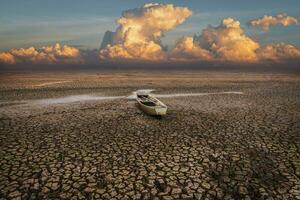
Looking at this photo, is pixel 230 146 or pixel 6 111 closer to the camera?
pixel 230 146

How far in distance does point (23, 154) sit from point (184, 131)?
777cm

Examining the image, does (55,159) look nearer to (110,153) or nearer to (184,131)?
(110,153)

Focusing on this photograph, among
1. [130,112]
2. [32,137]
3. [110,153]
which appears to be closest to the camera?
[110,153]

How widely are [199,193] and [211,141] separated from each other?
5060 millimetres

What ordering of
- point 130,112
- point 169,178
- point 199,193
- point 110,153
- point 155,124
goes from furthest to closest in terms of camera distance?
point 130,112 < point 155,124 < point 110,153 < point 169,178 < point 199,193

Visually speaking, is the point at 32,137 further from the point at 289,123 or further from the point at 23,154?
the point at 289,123

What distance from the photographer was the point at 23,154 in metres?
10.5

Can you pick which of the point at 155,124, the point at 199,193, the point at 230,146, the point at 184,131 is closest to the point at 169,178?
the point at 199,193

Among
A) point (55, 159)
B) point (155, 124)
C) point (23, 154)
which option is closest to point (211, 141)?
point (155, 124)

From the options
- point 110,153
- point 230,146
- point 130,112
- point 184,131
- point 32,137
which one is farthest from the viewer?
point 130,112

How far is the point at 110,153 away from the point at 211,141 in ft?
15.7

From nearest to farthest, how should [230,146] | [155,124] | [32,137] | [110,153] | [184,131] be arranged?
[110,153] < [230,146] < [32,137] < [184,131] < [155,124]

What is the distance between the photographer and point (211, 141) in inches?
488

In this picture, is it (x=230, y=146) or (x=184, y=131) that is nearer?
(x=230, y=146)
